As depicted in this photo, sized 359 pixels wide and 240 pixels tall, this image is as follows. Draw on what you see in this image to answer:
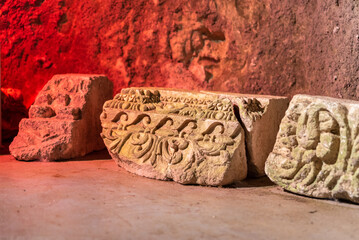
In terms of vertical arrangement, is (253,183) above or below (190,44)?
below

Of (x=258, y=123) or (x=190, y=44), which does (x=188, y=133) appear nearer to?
(x=258, y=123)

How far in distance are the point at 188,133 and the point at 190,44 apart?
5.65 feet

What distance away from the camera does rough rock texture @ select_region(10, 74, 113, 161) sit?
16.0 ft

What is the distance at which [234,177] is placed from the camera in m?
4.11

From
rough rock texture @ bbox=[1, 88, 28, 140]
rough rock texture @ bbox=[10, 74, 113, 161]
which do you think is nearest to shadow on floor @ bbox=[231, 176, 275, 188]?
rough rock texture @ bbox=[10, 74, 113, 161]

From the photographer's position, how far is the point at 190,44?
5.71 meters

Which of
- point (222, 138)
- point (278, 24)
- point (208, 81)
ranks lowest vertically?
point (222, 138)

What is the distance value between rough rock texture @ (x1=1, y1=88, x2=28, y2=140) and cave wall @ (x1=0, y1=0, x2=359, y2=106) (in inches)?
5.1

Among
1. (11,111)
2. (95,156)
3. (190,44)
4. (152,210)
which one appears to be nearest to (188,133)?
(152,210)

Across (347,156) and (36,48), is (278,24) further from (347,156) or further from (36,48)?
(36,48)

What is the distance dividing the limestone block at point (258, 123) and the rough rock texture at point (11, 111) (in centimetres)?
293

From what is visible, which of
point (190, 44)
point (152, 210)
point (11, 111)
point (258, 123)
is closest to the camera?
point (152, 210)

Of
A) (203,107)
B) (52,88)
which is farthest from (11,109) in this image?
(203,107)

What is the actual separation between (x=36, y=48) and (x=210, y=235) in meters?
4.23
